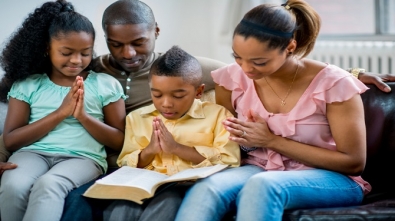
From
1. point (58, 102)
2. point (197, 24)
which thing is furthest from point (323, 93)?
point (197, 24)

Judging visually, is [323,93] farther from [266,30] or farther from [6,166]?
[6,166]

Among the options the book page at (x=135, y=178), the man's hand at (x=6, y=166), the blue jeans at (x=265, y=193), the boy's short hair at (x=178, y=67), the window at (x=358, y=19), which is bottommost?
the window at (x=358, y=19)

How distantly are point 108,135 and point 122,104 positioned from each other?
151mm

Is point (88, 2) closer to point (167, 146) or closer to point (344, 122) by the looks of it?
point (167, 146)

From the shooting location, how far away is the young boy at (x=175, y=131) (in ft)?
7.35

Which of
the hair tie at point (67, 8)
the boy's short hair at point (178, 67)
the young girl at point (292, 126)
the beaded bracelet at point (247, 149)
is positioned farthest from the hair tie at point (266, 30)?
the hair tie at point (67, 8)

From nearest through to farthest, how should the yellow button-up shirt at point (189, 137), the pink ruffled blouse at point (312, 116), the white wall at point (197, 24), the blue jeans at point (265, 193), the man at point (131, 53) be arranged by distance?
the blue jeans at point (265, 193), the pink ruffled blouse at point (312, 116), the yellow button-up shirt at point (189, 137), the man at point (131, 53), the white wall at point (197, 24)

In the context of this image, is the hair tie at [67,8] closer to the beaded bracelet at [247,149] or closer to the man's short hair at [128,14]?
the man's short hair at [128,14]

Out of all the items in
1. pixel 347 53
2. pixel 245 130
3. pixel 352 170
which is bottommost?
pixel 347 53

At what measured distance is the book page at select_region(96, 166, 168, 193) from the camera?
6.71 feet

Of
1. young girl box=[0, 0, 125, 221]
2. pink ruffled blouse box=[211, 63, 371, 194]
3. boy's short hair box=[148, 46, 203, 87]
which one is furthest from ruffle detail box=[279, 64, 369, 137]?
young girl box=[0, 0, 125, 221]

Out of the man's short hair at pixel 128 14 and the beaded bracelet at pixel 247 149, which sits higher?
the man's short hair at pixel 128 14

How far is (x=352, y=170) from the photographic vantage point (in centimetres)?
215

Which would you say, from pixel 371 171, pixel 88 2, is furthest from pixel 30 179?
pixel 88 2
